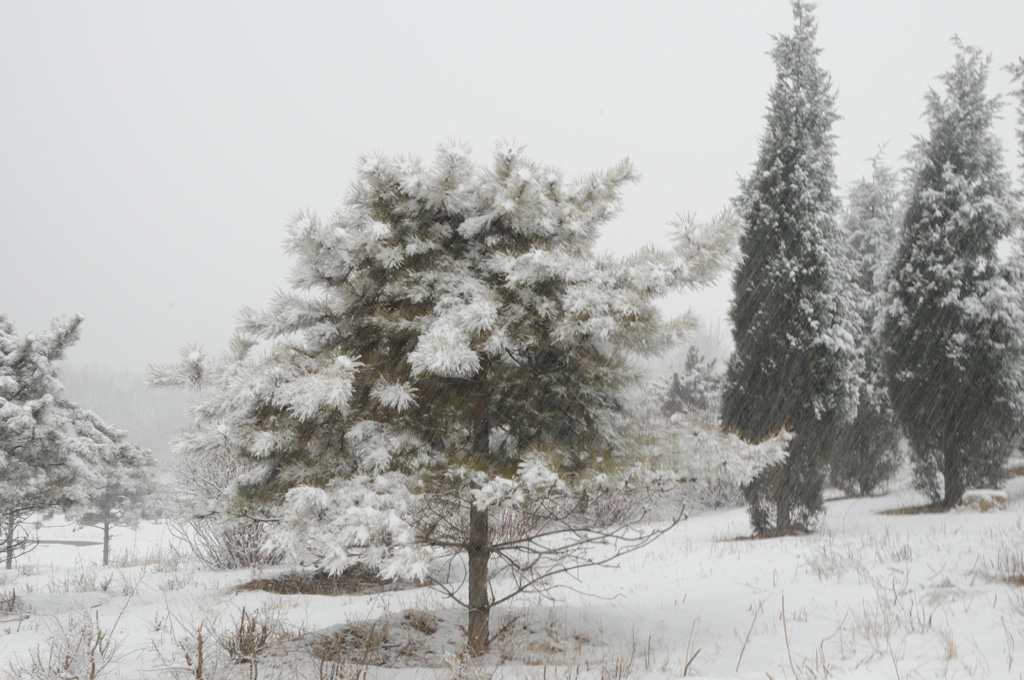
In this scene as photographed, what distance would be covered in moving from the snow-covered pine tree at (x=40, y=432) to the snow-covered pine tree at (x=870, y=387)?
15.5 m

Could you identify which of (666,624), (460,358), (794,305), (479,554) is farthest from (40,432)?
(794,305)

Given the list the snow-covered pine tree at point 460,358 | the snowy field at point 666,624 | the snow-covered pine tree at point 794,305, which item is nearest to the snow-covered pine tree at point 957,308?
the snow-covered pine tree at point 794,305

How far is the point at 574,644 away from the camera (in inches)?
181

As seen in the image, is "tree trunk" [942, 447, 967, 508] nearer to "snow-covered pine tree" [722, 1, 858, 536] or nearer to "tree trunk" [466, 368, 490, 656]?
"snow-covered pine tree" [722, 1, 858, 536]

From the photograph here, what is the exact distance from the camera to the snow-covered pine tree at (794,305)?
34.4 feet

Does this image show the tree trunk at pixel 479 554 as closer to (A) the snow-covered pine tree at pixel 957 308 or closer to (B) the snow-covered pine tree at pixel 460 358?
(B) the snow-covered pine tree at pixel 460 358

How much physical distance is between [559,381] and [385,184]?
1.90 m

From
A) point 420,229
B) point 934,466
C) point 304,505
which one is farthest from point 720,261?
point 934,466

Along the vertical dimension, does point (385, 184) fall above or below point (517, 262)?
above

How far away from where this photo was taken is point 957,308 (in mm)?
11219

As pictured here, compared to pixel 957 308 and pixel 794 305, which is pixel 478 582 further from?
pixel 957 308

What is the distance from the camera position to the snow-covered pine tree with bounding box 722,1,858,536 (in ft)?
34.4

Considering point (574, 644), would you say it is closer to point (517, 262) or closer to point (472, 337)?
point (472, 337)

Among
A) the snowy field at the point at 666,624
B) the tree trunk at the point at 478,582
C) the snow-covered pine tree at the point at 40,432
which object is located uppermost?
the snow-covered pine tree at the point at 40,432
